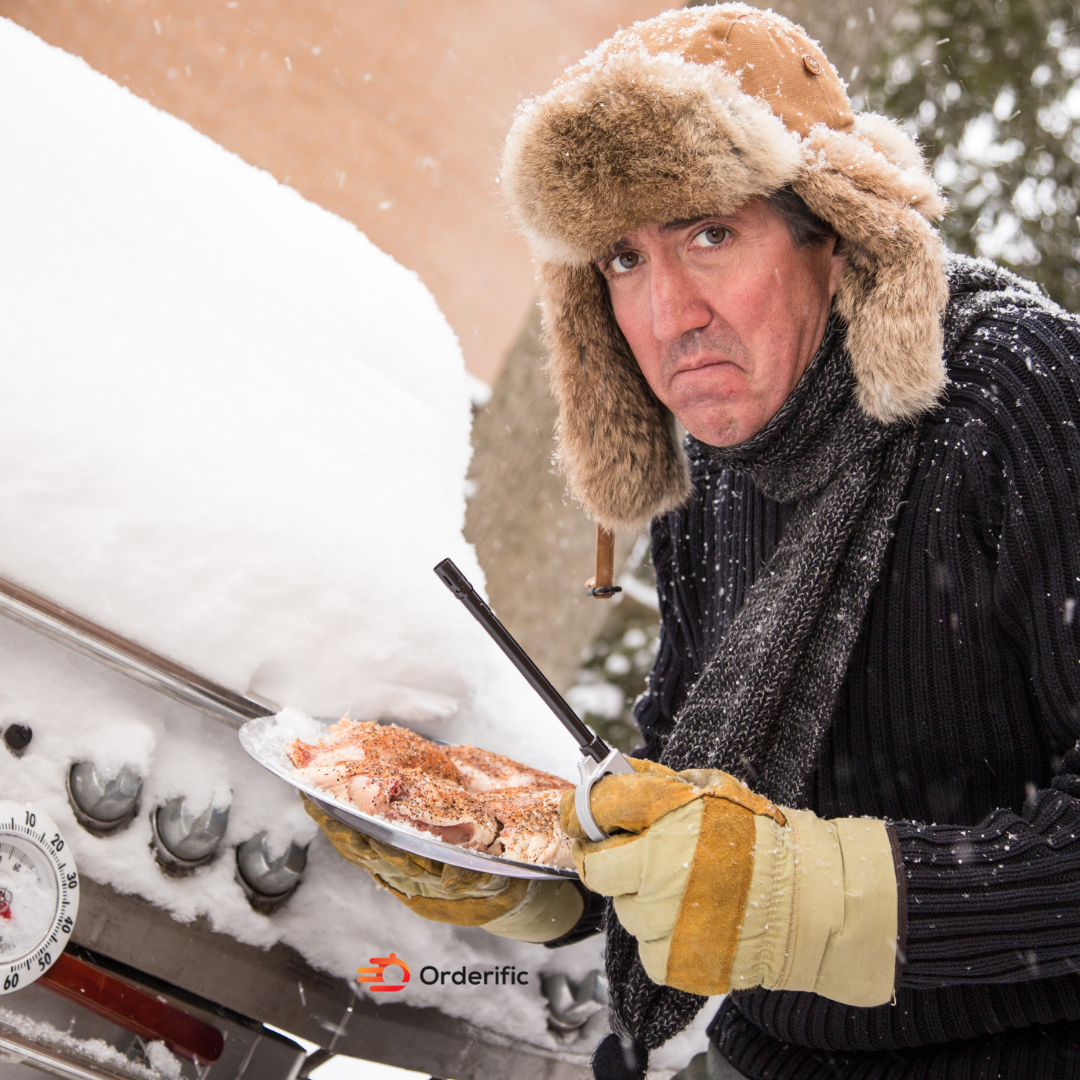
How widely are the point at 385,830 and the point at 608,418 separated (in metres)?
1.08

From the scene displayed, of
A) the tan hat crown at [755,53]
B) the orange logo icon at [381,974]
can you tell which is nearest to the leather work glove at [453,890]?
the orange logo icon at [381,974]

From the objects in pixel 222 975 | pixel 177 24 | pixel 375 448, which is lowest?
pixel 222 975

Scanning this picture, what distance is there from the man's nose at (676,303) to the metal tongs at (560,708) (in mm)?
634

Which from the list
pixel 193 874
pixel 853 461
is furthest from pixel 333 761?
pixel 853 461

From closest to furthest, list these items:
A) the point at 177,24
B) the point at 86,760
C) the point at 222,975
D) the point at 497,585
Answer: the point at 86,760
the point at 222,975
the point at 497,585
the point at 177,24

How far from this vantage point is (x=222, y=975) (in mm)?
1514

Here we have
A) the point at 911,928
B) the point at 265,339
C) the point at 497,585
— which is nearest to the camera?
the point at 911,928

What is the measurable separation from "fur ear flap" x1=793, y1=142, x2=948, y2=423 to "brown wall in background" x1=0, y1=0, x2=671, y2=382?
4.61 metres

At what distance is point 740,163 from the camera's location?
1624 millimetres

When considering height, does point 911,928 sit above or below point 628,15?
below

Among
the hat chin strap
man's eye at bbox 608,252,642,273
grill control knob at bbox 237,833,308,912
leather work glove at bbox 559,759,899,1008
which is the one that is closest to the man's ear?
man's eye at bbox 608,252,642,273

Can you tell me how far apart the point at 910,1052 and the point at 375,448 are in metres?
1.35

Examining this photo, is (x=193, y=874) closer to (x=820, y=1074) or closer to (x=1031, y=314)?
(x=820, y=1074)

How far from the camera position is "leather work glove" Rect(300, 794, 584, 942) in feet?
5.06
